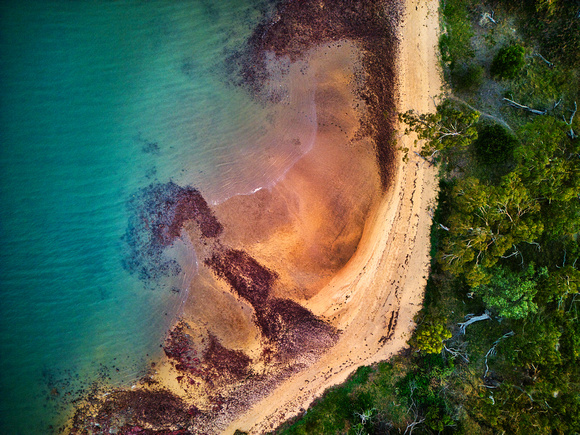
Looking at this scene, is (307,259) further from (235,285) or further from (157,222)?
(157,222)

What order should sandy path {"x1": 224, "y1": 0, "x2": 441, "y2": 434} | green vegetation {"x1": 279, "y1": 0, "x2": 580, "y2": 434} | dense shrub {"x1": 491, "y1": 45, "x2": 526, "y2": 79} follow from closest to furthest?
1. green vegetation {"x1": 279, "y1": 0, "x2": 580, "y2": 434}
2. dense shrub {"x1": 491, "y1": 45, "x2": 526, "y2": 79}
3. sandy path {"x1": 224, "y1": 0, "x2": 441, "y2": 434}

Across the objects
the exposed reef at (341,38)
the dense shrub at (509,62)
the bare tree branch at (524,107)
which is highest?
the exposed reef at (341,38)

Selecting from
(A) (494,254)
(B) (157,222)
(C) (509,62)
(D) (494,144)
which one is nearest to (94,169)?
(B) (157,222)

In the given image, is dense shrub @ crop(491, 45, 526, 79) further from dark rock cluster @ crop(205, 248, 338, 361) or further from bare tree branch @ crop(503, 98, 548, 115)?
dark rock cluster @ crop(205, 248, 338, 361)

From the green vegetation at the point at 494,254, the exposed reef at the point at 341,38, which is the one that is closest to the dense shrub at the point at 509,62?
the green vegetation at the point at 494,254

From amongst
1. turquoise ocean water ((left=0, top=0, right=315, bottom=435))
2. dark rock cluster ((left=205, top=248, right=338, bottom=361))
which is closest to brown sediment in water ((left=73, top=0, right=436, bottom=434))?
dark rock cluster ((left=205, top=248, right=338, bottom=361))

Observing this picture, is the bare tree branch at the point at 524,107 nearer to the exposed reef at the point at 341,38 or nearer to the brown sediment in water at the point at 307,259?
the brown sediment in water at the point at 307,259

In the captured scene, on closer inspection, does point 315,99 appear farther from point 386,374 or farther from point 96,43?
point 386,374
